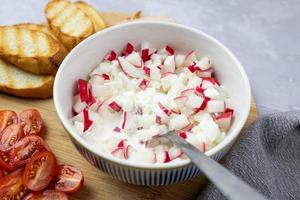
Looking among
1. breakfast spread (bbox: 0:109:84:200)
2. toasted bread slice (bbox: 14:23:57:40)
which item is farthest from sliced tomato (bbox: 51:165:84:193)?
toasted bread slice (bbox: 14:23:57:40)

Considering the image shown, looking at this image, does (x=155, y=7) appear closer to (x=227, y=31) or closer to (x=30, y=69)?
(x=227, y=31)

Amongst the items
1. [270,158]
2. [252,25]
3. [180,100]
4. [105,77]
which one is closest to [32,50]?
[105,77]

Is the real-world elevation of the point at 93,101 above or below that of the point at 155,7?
above

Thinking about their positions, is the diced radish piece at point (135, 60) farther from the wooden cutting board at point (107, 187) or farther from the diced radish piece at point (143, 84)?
the wooden cutting board at point (107, 187)

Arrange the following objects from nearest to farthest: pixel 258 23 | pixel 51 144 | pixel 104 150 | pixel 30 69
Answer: pixel 104 150 < pixel 51 144 < pixel 30 69 < pixel 258 23

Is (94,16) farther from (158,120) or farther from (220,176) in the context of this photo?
(220,176)

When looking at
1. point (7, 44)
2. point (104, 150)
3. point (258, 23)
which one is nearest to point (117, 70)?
point (104, 150)

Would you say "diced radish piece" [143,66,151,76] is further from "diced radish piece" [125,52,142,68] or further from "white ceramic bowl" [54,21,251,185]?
"white ceramic bowl" [54,21,251,185]
